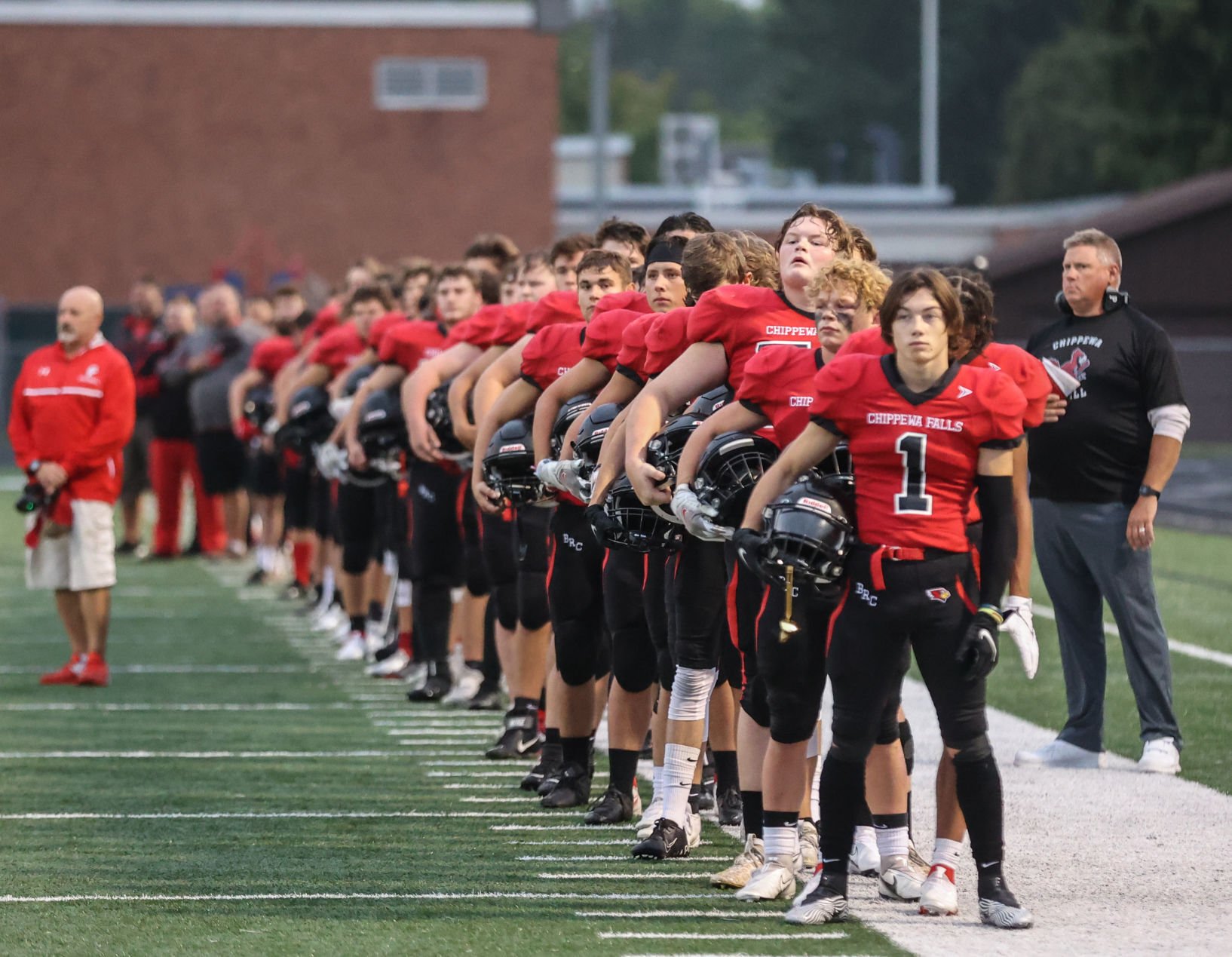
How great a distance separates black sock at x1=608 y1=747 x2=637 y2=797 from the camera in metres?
7.38

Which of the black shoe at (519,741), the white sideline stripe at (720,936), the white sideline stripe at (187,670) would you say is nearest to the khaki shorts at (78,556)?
the white sideline stripe at (187,670)

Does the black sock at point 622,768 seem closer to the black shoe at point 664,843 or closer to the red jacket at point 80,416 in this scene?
the black shoe at point 664,843

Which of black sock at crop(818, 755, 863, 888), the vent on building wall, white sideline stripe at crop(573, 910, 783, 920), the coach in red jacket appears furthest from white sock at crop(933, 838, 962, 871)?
the vent on building wall

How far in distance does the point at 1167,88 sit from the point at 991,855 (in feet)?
133

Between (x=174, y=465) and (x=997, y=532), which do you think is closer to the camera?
(x=997, y=532)

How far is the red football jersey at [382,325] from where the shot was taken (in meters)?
11.5

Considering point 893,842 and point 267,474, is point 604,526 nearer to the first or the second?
point 893,842

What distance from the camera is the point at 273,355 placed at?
52.2 feet

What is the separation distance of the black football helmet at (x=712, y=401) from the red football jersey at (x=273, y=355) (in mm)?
9693

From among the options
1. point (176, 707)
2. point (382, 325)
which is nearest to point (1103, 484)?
point (382, 325)

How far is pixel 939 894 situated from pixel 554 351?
2.82 m

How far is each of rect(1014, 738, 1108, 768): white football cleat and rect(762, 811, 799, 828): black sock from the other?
2.62 metres

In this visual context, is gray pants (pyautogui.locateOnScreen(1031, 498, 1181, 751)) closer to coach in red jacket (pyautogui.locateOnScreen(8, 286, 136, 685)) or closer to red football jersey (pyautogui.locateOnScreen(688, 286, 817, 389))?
red football jersey (pyautogui.locateOnScreen(688, 286, 817, 389))

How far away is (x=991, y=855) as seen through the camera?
579 centimetres
